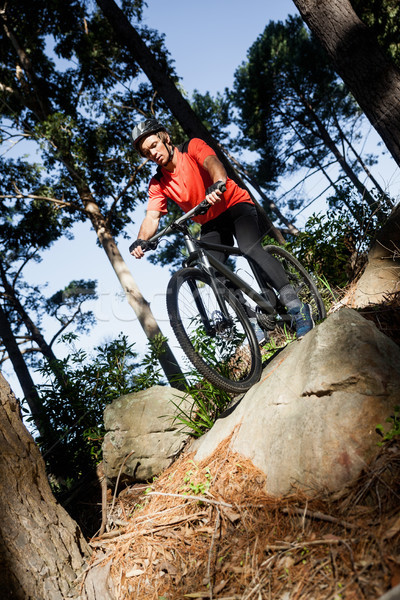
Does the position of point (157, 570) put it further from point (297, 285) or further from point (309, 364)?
point (297, 285)

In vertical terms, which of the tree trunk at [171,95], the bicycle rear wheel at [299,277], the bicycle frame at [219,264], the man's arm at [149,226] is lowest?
the bicycle rear wheel at [299,277]

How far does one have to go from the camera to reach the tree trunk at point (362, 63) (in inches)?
165

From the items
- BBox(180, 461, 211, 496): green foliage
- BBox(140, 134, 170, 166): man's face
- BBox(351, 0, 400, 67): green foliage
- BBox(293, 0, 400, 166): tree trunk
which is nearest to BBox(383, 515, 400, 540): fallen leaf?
BBox(180, 461, 211, 496): green foliage

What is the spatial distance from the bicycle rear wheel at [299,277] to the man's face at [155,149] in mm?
1399

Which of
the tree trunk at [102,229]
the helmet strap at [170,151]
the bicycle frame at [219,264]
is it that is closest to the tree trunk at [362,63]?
the bicycle frame at [219,264]

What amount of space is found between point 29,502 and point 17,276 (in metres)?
15.2

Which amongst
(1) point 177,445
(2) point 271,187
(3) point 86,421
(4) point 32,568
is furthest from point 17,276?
(4) point 32,568

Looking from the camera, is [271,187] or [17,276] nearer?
[17,276]

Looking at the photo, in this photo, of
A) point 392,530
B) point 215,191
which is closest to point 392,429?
point 392,530

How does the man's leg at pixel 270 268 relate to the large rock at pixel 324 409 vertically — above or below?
above

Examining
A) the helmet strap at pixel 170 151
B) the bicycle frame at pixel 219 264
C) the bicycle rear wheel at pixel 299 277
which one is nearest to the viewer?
the bicycle frame at pixel 219 264

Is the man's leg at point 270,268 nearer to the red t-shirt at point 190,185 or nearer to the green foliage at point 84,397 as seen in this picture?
the red t-shirt at point 190,185

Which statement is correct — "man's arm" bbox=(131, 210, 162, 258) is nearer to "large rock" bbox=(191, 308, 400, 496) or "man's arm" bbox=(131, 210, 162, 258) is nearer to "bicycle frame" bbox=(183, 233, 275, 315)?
"bicycle frame" bbox=(183, 233, 275, 315)

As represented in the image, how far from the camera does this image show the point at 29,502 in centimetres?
206
